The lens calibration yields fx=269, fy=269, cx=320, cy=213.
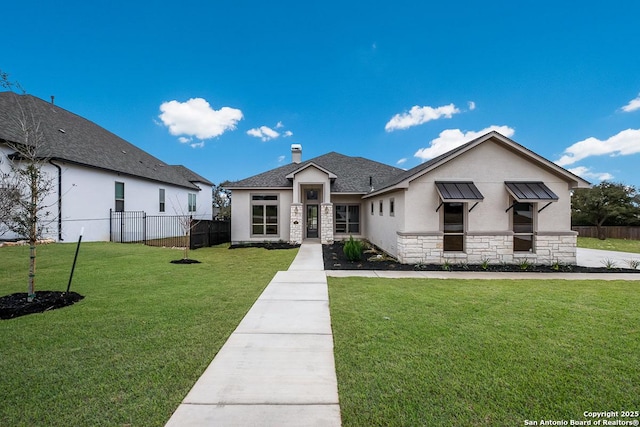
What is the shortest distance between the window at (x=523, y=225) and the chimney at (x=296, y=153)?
1441 centimetres

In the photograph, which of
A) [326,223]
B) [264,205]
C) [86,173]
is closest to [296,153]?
[264,205]

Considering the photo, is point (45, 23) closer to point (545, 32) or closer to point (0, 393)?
point (0, 393)

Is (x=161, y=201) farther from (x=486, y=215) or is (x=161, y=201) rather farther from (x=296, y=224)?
(x=486, y=215)

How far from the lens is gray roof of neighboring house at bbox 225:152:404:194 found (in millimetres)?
A: 16625

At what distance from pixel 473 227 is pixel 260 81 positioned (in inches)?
658

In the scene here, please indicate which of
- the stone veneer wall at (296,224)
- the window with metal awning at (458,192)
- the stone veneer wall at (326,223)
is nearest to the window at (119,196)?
the stone veneer wall at (296,224)

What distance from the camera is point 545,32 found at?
12.3 meters

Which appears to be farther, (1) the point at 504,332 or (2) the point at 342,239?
(2) the point at 342,239

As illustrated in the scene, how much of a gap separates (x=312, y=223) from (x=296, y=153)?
616 cm

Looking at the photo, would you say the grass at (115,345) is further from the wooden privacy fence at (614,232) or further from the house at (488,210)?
the wooden privacy fence at (614,232)

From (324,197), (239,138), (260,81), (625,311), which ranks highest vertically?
(260,81)

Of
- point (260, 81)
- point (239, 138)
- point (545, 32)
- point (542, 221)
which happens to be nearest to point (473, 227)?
point (542, 221)

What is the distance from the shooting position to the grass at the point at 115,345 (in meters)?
2.43

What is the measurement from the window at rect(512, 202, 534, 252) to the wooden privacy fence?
22457 millimetres
